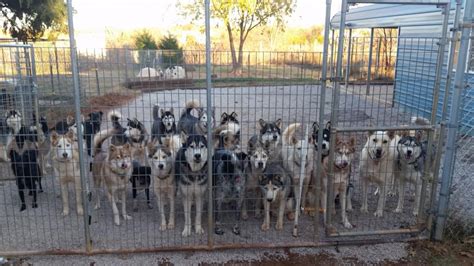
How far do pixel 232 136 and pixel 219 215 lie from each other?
184cm

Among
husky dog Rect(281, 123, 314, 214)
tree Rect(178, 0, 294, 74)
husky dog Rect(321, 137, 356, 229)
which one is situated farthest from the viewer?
tree Rect(178, 0, 294, 74)

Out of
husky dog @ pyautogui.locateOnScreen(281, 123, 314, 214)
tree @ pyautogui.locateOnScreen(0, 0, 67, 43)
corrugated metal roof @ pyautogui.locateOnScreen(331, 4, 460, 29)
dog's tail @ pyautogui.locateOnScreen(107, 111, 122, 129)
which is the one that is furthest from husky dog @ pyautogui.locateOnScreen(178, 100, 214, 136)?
tree @ pyautogui.locateOnScreen(0, 0, 67, 43)

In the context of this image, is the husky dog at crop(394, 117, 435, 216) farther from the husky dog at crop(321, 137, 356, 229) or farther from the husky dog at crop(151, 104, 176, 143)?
the husky dog at crop(151, 104, 176, 143)

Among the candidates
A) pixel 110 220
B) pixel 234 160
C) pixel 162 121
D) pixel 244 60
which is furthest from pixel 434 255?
pixel 162 121

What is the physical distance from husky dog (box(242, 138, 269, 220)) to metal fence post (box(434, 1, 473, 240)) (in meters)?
2.20

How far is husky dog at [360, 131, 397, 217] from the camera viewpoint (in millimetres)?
5348

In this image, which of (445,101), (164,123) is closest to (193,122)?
(164,123)

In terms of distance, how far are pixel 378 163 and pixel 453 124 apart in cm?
128

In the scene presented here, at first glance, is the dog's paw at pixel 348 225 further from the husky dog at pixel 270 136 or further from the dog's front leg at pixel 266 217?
the husky dog at pixel 270 136

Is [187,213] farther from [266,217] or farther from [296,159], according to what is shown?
[296,159]

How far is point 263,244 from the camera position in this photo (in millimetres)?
4523

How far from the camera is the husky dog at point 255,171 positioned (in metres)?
5.12

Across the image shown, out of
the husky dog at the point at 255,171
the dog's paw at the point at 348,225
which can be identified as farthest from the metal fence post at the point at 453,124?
the husky dog at the point at 255,171

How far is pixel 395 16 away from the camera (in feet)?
41.6
